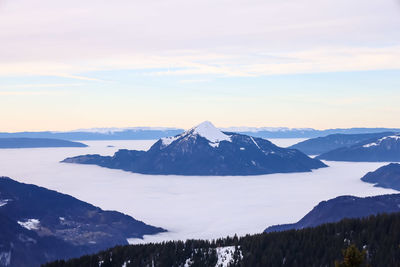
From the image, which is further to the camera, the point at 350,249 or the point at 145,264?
the point at 145,264

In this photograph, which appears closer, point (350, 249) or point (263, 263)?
point (350, 249)

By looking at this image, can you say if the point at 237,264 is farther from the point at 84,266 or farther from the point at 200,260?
the point at 84,266

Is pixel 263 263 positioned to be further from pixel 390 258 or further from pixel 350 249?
pixel 350 249

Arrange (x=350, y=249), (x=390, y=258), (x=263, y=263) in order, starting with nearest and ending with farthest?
(x=350, y=249) < (x=390, y=258) < (x=263, y=263)

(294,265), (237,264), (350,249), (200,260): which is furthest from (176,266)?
(350,249)

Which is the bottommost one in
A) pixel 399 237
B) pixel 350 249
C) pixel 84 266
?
pixel 84 266

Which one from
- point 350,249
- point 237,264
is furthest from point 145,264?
point 350,249

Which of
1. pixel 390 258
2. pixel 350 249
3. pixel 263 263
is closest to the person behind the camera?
pixel 350 249

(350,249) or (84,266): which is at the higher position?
(350,249)

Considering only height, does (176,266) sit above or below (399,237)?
below
